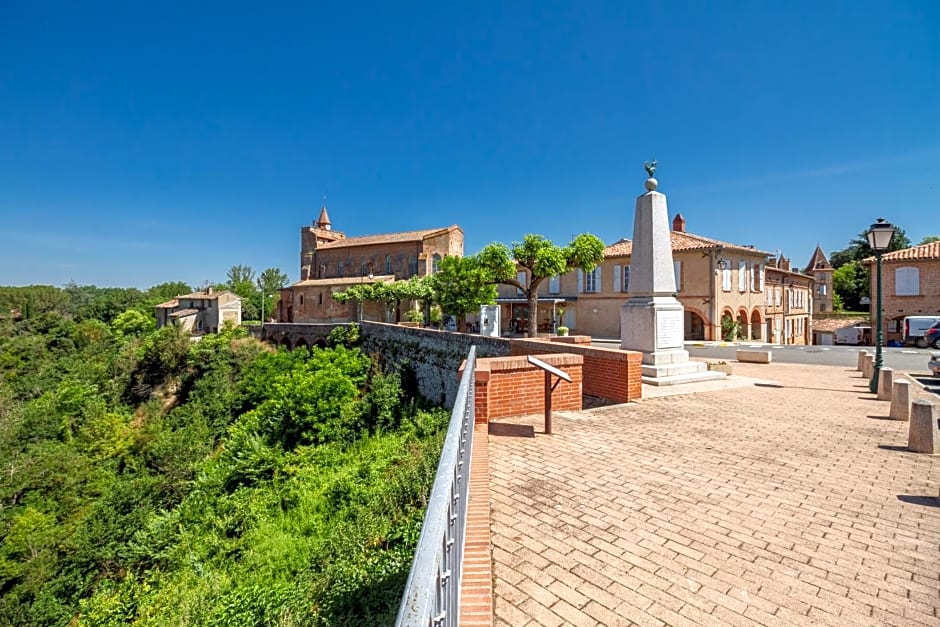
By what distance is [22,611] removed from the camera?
13.9 m

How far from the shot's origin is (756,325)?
2781 cm

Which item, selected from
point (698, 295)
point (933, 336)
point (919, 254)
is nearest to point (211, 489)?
point (698, 295)

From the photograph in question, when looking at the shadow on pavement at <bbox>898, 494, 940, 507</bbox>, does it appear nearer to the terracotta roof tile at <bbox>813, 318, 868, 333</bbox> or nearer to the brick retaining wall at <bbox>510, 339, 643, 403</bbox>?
the brick retaining wall at <bbox>510, 339, 643, 403</bbox>

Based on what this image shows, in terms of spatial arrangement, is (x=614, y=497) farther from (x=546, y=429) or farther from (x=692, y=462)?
(x=546, y=429)

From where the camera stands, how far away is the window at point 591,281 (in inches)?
1121

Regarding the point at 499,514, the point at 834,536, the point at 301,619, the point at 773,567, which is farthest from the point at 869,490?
the point at 301,619

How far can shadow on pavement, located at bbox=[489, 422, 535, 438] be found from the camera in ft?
17.7

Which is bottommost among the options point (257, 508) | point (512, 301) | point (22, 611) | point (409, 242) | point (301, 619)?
point (22, 611)

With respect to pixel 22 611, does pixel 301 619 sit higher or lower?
higher

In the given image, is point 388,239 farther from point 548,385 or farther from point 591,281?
point 548,385

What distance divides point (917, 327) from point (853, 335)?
12.1 metres

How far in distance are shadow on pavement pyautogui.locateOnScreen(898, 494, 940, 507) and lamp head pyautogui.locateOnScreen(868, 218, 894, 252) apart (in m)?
7.53

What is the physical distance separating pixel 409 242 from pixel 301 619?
1461 inches

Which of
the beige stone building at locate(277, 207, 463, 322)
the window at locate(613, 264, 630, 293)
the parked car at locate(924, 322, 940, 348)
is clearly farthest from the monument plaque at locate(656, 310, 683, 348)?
the beige stone building at locate(277, 207, 463, 322)
